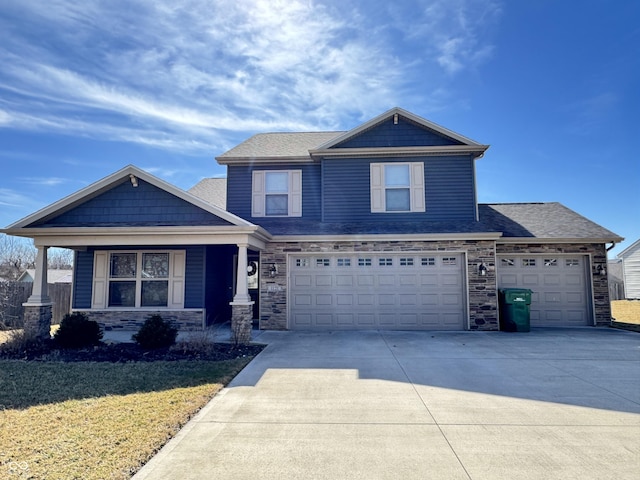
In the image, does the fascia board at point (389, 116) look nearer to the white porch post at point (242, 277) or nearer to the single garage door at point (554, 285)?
the single garage door at point (554, 285)

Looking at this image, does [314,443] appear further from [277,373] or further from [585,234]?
[585,234]

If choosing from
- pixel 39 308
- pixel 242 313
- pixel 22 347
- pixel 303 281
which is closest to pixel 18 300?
pixel 39 308

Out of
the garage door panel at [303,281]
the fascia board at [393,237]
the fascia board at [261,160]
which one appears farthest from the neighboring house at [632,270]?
the fascia board at [261,160]

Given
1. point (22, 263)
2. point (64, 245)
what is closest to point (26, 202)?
point (22, 263)

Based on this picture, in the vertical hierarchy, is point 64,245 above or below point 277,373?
above

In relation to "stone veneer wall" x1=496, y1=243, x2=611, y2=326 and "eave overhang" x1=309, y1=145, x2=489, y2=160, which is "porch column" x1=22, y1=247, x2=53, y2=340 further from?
"stone veneer wall" x1=496, y1=243, x2=611, y2=326

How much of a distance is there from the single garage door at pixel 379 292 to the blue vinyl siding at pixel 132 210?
334 centimetres

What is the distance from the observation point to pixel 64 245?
9711 millimetres

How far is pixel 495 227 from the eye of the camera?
11.4 metres

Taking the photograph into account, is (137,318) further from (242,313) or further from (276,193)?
(276,193)

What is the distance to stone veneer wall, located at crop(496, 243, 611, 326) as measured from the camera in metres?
11.2

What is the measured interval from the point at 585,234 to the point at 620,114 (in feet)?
20.4

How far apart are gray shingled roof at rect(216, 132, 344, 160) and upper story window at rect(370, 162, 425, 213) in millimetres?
2568

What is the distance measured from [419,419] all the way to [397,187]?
825 centimetres
